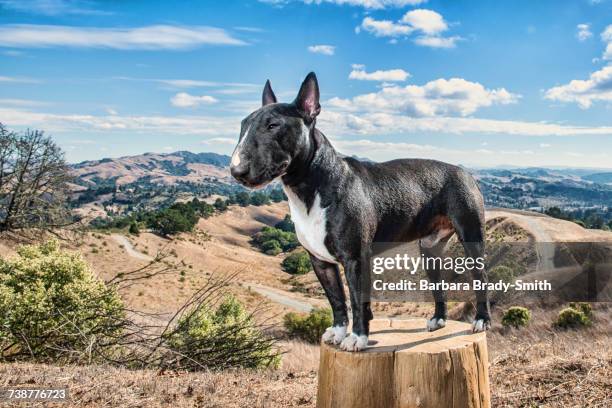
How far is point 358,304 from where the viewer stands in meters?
4.55

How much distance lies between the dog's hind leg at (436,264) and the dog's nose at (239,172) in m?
2.25

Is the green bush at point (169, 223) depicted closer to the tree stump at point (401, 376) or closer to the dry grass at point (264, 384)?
the dry grass at point (264, 384)

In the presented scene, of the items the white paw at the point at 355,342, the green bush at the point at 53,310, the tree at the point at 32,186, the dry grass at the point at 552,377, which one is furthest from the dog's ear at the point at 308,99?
the tree at the point at 32,186

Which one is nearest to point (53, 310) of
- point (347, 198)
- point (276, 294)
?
point (347, 198)

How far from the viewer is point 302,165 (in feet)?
14.5

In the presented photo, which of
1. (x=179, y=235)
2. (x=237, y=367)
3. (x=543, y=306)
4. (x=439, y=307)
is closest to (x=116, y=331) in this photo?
(x=237, y=367)

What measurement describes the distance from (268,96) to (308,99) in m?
0.58

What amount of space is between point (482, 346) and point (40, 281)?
1042 cm

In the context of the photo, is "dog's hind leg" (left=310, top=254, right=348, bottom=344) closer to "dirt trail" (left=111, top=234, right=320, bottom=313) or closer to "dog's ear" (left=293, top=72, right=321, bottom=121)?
"dog's ear" (left=293, top=72, right=321, bottom=121)

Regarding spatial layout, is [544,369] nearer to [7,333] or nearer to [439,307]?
[439,307]

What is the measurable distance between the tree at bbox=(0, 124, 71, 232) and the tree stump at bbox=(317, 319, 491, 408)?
40.1 m

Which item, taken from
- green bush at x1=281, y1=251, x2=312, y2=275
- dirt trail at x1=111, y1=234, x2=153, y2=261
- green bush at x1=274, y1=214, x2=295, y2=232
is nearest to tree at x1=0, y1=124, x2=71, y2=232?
dirt trail at x1=111, y1=234, x2=153, y2=261

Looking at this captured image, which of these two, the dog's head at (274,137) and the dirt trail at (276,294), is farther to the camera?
the dirt trail at (276,294)

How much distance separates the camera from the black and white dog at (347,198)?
4.18m
